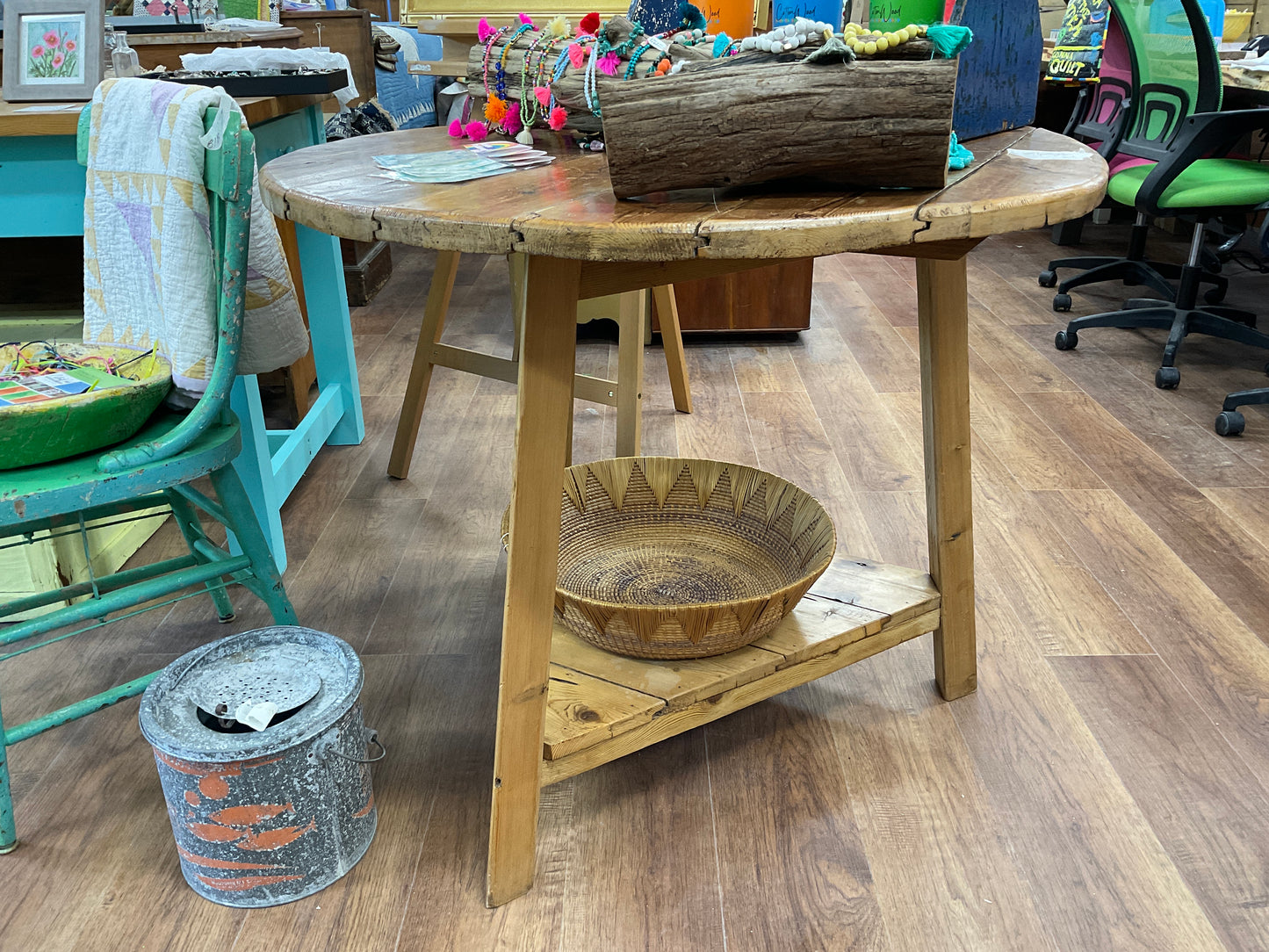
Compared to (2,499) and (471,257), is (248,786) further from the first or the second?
(471,257)

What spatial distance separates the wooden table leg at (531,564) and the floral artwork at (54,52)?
1.30 m

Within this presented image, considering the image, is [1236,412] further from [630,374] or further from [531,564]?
[531,564]

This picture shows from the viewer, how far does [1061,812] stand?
1.24 meters

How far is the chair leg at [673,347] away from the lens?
88.7 inches

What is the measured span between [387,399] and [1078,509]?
1694 millimetres

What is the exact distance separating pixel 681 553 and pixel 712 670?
1.07 ft

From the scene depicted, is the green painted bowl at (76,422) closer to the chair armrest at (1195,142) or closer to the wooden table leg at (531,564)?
the wooden table leg at (531,564)

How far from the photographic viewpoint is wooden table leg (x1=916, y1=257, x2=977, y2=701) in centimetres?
125

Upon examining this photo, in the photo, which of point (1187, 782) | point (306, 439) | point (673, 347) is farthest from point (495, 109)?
point (1187, 782)

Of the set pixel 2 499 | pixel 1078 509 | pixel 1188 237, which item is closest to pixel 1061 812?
pixel 1078 509

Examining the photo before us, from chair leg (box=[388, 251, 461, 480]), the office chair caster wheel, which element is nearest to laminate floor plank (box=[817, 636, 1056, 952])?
chair leg (box=[388, 251, 461, 480])

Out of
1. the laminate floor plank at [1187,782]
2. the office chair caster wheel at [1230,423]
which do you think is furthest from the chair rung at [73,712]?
the office chair caster wheel at [1230,423]

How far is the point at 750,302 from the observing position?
302 cm

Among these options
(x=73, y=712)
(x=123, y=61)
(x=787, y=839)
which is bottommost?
(x=787, y=839)
